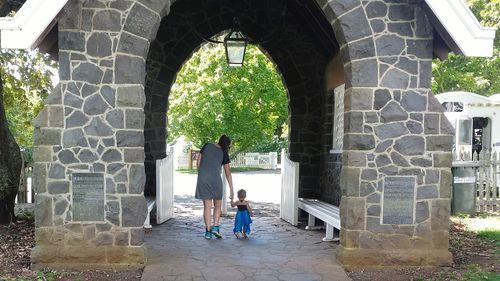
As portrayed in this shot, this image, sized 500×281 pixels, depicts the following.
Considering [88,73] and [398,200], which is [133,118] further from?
[398,200]

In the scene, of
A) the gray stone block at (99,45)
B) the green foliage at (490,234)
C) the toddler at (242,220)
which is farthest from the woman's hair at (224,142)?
the green foliage at (490,234)

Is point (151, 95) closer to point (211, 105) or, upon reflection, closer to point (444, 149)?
point (444, 149)

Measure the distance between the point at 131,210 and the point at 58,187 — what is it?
0.94 meters

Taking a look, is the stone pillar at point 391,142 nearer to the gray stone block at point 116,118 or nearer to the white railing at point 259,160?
the gray stone block at point 116,118

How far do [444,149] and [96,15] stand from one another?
15.7 ft

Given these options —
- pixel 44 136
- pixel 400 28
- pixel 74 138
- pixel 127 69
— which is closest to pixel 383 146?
pixel 400 28

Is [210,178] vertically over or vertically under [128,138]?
under

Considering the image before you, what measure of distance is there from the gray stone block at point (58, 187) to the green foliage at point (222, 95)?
1556 cm

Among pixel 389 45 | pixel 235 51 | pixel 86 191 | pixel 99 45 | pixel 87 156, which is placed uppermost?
pixel 235 51

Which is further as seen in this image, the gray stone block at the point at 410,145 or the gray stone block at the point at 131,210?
the gray stone block at the point at 410,145

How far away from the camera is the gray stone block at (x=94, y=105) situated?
6016 millimetres

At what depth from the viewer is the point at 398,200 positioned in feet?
20.7

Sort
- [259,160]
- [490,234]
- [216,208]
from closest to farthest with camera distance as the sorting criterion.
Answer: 1. [216,208]
2. [490,234]
3. [259,160]

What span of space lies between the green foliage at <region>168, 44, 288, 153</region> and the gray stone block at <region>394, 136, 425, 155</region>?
15464mm
